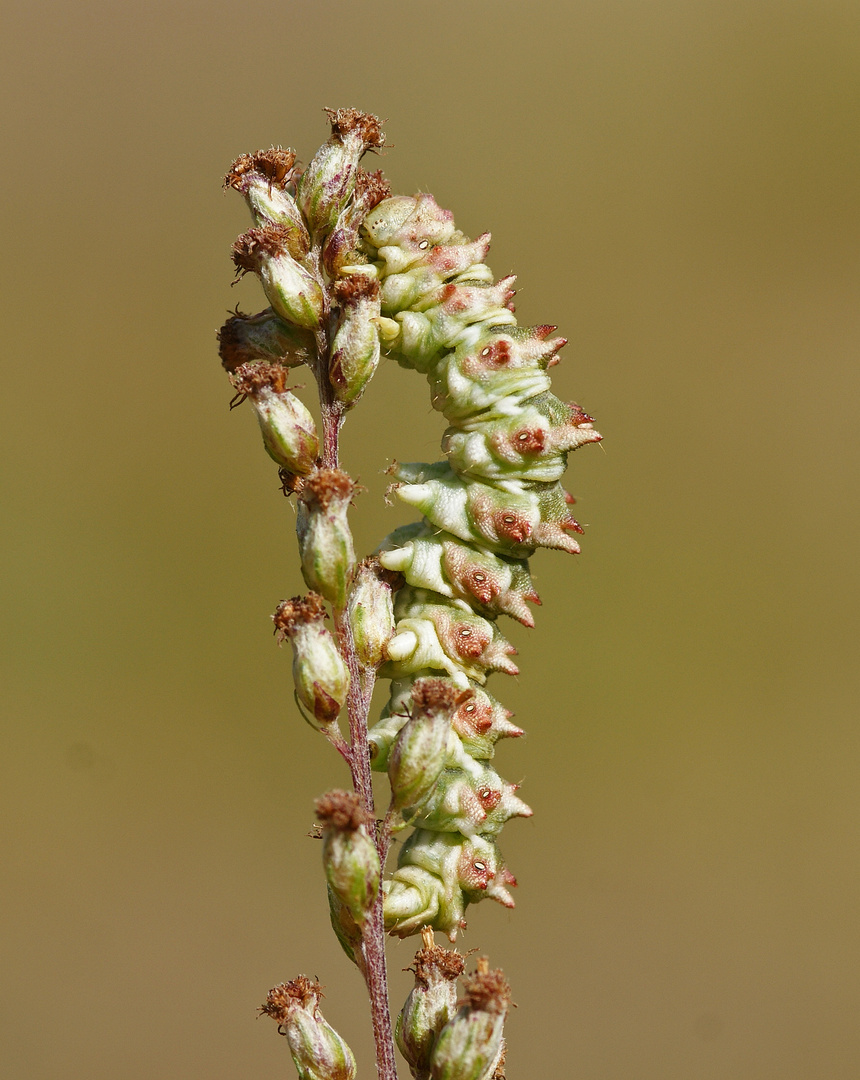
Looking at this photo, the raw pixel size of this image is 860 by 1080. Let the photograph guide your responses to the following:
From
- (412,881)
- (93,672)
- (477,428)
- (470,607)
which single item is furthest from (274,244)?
(93,672)

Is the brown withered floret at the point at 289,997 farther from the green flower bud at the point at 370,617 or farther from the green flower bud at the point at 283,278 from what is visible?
the green flower bud at the point at 283,278

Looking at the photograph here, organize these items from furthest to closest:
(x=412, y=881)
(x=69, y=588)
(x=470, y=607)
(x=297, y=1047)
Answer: (x=69, y=588) → (x=470, y=607) → (x=412, y=881) → (x=297, y=1047)

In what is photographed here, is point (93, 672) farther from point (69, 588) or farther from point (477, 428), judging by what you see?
point (477, 428)

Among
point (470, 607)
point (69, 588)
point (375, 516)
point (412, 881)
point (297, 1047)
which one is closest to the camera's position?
point (297, 1047)

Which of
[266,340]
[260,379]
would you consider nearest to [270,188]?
[266,340]

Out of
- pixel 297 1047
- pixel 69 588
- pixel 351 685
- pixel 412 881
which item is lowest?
pixel 297 1047

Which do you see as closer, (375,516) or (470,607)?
(470,607)

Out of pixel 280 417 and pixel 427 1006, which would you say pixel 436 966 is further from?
pixel 280 417
